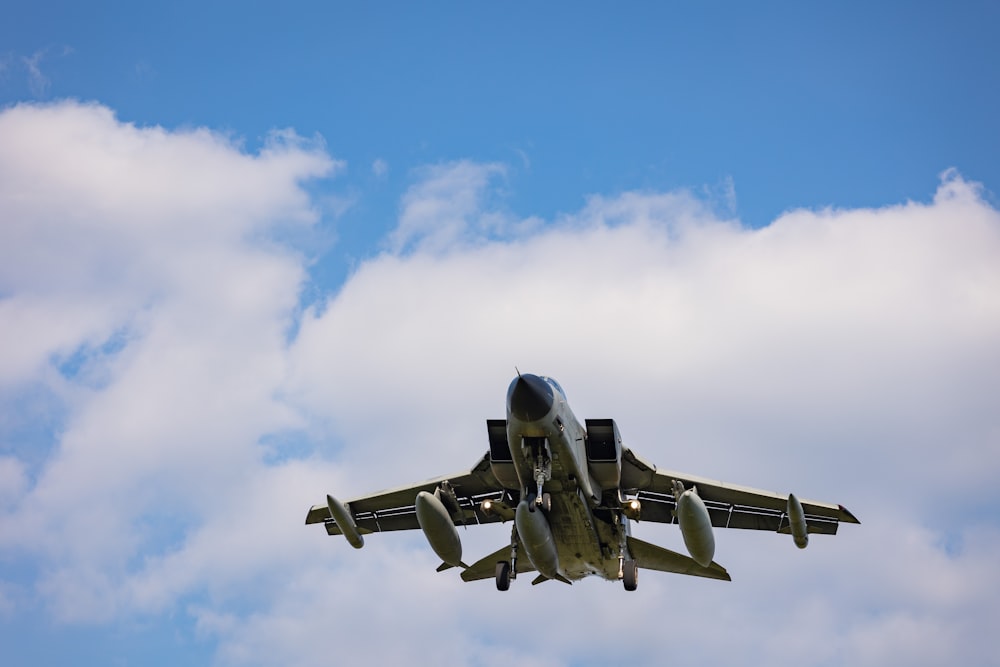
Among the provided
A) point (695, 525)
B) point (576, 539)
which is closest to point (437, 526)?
point (576, 539)

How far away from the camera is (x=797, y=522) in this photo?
28172 millimetres

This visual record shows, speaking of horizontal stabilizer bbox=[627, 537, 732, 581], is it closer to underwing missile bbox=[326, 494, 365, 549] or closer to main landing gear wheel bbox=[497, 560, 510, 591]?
main landing gear wheel bbox=[497, 560, 510, 591]

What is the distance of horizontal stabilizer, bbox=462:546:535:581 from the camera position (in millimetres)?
32250

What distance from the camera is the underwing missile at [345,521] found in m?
29.5

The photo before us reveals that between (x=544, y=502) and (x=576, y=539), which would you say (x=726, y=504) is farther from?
(x=544, y=502)

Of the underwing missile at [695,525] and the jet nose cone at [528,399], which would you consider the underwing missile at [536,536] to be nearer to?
the jet nose cone at [528,399]

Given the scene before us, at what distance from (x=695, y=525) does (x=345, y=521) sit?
378 inches

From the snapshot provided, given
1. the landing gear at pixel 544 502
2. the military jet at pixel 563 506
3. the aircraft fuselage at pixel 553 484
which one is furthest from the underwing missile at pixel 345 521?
the landing gear at pixel 544 502

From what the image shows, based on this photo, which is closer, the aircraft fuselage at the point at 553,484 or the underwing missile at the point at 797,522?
the aircraft fuselage at the point at 553,484

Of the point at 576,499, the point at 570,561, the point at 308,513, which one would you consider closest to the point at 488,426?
the point at 576,499

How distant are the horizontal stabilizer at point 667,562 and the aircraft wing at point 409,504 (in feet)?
14.3

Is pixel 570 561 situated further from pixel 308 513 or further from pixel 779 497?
pixel 308 513

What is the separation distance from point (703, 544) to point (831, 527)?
6268 millimetres

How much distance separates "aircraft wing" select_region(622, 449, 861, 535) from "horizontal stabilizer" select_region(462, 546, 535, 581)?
12.5 ft
